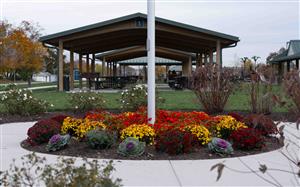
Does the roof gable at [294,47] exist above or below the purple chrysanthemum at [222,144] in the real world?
above

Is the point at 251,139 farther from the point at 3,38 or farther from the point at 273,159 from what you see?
the point at 3,38

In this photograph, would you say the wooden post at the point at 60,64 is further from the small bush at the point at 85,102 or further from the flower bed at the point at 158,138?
the flower bed at the point at 158,138

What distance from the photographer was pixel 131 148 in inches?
292

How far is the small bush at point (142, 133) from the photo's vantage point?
8.11 meters

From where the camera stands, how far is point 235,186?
557 cm

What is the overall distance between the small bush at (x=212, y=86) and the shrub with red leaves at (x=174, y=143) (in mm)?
5820

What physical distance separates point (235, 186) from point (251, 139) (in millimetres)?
2482

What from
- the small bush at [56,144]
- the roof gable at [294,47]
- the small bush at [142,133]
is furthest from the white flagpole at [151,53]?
the roof gable at [294,47]

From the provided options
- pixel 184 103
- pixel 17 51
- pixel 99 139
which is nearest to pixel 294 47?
pixel 17 51

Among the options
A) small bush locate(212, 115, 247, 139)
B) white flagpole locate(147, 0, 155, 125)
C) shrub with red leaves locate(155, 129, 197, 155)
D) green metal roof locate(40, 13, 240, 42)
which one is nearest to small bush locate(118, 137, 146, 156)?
shrub with red leaves locate(155, 129, 197, 155)

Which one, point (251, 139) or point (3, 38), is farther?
point (3, 38)

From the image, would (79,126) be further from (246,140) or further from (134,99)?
(134,99)

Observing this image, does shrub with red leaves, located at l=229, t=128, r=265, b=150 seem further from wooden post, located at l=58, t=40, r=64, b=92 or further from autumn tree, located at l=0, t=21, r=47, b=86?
autumn tree, located at l=0, t=21, r=47, b=86

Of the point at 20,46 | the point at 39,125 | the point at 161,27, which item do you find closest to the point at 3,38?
the point at 20,46
